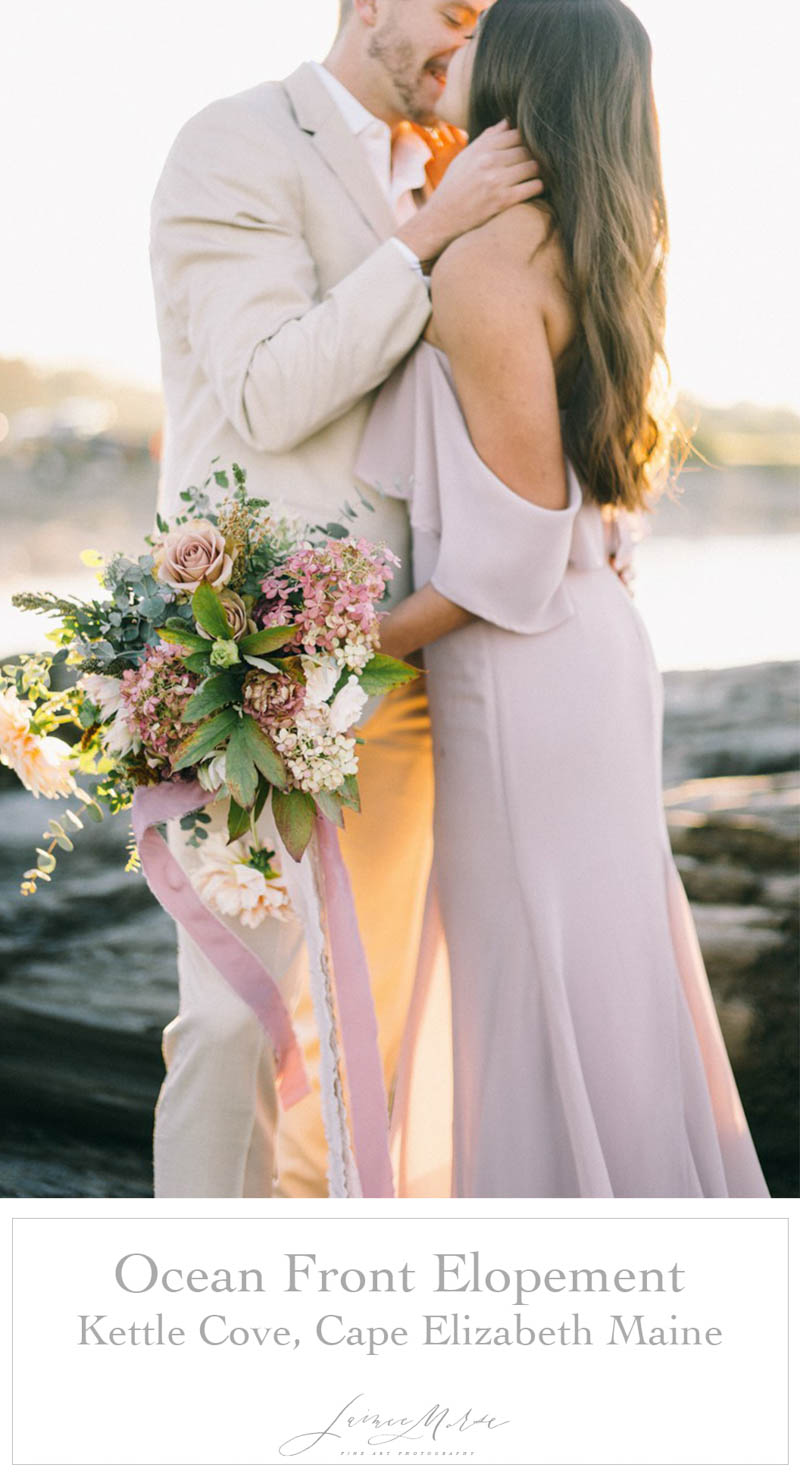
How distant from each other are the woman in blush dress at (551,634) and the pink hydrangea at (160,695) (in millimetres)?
458

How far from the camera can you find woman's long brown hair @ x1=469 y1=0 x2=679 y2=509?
2205mm

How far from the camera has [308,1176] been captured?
9.61ft

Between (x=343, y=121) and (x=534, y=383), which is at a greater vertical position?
(x=343, y=121)

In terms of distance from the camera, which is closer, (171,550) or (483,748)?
→ (171,550)

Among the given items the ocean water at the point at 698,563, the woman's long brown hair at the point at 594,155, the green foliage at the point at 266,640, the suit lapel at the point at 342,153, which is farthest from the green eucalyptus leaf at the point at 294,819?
the ocean water at the point at 698,563

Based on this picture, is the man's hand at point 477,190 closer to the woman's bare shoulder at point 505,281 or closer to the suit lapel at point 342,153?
the woman's bare shoulder at point 505,281

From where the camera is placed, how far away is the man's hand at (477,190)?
88.1 inches

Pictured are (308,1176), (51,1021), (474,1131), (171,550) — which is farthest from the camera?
(51,1021)

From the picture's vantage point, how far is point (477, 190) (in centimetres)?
226

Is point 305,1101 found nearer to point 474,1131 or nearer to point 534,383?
point 474,1131

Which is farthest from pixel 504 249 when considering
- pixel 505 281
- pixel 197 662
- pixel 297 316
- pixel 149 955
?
pixel 149 955

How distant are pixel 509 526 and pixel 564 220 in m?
0.50
